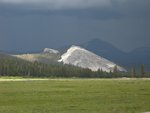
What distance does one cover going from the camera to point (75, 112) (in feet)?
169

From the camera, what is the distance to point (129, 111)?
5150 centimetres

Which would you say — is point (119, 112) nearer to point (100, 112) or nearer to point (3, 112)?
point (100, 112)

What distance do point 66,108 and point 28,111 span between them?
19.2 feet

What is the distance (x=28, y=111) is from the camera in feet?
176

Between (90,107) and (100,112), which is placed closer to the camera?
(100,112)

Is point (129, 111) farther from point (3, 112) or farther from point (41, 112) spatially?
point (3, 112)

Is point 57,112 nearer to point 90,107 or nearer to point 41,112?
point 41,112

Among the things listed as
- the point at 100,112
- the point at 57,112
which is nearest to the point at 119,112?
the point at 100,112

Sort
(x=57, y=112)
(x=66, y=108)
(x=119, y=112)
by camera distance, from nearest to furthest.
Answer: (x=119, y=112) → (x=57, y=112) → (x=66, y=108)

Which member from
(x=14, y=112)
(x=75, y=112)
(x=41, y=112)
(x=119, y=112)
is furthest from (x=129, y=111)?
(x=14, y=112)

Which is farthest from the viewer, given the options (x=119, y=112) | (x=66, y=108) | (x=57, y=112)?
(x=66, y=108)

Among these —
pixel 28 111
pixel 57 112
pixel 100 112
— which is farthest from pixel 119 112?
pixel 28 111

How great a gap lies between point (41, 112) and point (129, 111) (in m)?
10.5

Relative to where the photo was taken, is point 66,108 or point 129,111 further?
point 66,108
